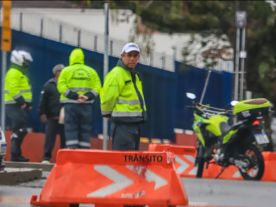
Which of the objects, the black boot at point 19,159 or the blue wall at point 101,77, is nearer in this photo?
the black boot at point 19,159

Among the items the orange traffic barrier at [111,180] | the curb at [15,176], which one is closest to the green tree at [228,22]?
the curb at [15,176]

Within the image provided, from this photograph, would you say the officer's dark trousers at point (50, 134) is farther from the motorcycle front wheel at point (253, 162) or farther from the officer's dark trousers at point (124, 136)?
the officer's dark trousers at point (124, 136)

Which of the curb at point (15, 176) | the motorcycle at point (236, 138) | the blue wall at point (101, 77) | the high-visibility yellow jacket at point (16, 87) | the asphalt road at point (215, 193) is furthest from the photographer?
the blue wall at point (101, 77)

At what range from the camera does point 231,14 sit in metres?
15.6

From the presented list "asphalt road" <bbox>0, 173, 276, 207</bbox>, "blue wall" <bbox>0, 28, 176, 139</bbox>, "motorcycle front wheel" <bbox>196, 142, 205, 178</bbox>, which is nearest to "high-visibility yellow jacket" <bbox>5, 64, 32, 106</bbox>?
"blue wall" <bbox>0, 28, 176, 139</bbox>

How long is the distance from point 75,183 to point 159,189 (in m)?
0.79

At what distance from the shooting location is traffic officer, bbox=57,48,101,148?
9820 mm

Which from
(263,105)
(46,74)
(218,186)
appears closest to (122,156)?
(218,186)

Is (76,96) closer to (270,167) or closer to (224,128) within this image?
(224,128)

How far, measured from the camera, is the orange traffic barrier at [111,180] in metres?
5.16

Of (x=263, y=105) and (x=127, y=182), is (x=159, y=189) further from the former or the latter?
(x=263, y=105)

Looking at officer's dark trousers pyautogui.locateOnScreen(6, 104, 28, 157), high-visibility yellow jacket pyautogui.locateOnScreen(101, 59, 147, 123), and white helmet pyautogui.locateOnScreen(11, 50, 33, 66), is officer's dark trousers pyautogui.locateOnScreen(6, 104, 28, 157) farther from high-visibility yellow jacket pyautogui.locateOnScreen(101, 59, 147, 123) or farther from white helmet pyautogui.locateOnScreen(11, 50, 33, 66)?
high-visibility yellow jacket pyautogui.locateOnScreen(101, 59, 147, 123)

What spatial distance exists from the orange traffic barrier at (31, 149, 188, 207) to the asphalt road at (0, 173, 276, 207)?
1083mm

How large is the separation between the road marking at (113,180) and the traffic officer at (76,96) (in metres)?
4.57
